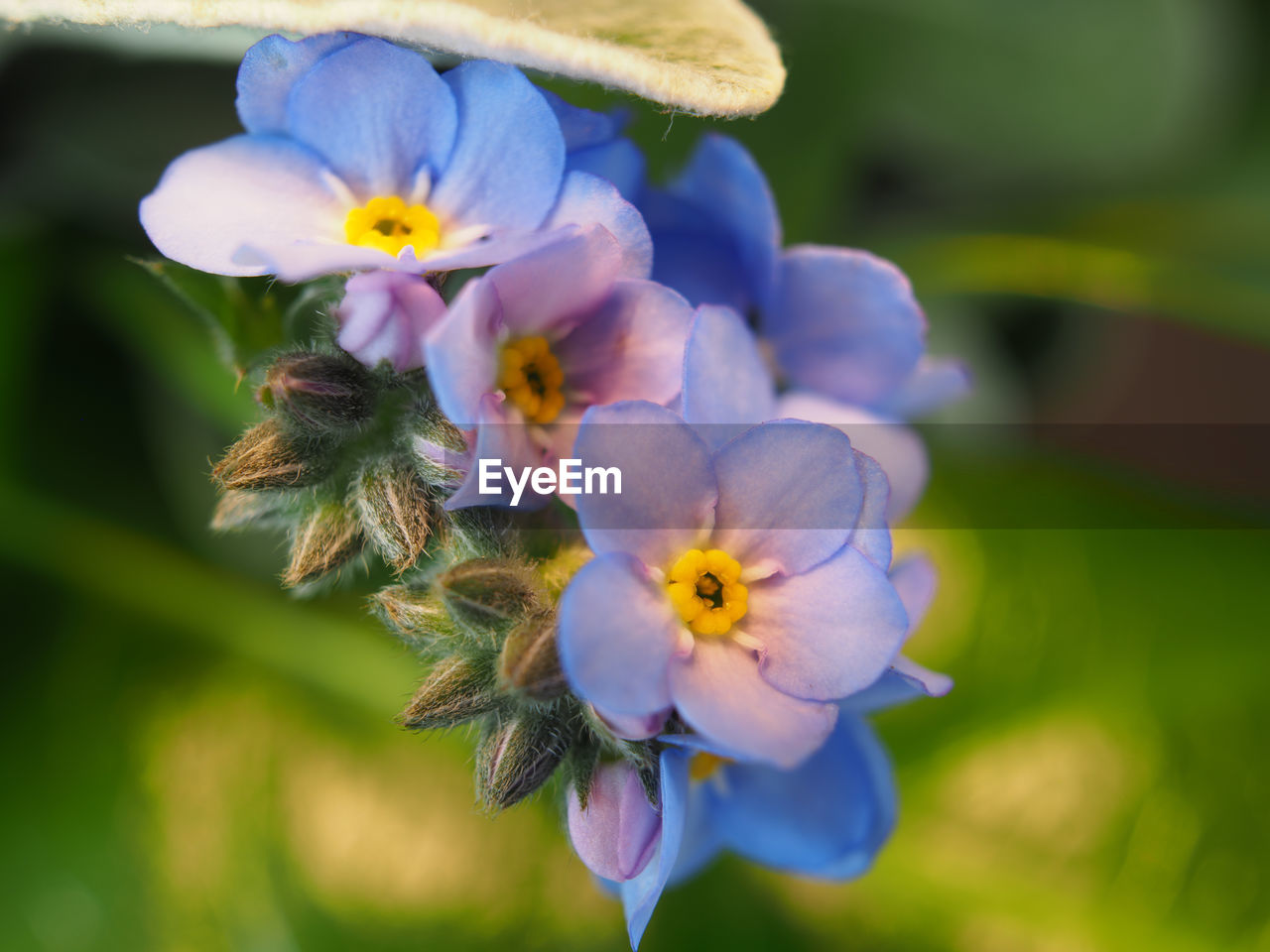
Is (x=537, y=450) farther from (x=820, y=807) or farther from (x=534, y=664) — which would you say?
(x=820, y=807)

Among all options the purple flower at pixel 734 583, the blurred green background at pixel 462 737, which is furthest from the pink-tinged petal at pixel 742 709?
the blurred green background at pixel 462 737

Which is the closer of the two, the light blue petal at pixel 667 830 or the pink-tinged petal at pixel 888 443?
the light blue petal at pixel 667 830

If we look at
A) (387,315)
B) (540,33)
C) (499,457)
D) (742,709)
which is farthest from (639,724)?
(540,33)

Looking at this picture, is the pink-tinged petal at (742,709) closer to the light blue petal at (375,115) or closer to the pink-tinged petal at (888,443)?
the pink-tinged petal at (888,443)

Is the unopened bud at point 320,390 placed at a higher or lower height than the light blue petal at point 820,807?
higher

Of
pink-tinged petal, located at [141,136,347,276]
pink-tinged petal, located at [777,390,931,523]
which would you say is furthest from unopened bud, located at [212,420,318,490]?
pink-tinged petal, located at [777,390,931,523]
